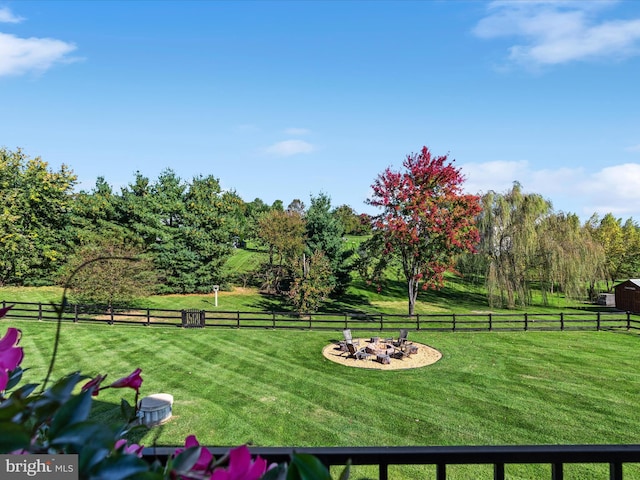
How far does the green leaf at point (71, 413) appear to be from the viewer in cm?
60

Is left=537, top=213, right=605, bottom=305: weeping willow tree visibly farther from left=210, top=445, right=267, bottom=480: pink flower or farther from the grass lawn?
left=210, top=445, right=267, bottom=480: pink flower

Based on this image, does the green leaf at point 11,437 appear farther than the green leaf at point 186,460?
No

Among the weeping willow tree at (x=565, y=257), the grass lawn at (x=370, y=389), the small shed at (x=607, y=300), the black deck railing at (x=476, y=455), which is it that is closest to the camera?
the black deck railing at (x=476, y=455)

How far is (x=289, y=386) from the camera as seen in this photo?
1062 centimetres

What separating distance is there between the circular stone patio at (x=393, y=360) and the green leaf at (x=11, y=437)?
12.6 meters

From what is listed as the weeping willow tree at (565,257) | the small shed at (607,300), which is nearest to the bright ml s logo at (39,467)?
the weeping willow tree at (565,257)

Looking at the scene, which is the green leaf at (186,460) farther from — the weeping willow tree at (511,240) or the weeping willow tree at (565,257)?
the weeping willow tree at (565,257)

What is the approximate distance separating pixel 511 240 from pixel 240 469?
84.0 ft

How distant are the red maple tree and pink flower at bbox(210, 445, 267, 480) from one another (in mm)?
18509

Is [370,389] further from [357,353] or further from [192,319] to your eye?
[192,319]

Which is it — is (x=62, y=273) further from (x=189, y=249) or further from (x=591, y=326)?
(x=591, y=326)

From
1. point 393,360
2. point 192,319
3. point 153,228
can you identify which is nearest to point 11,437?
point 393,360

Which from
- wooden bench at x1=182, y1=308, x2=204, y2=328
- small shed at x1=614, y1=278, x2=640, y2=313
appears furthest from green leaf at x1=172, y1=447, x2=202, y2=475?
small shed at x1=614, y1=278, x2=640, y2=313

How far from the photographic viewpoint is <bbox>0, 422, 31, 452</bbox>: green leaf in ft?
1.71
